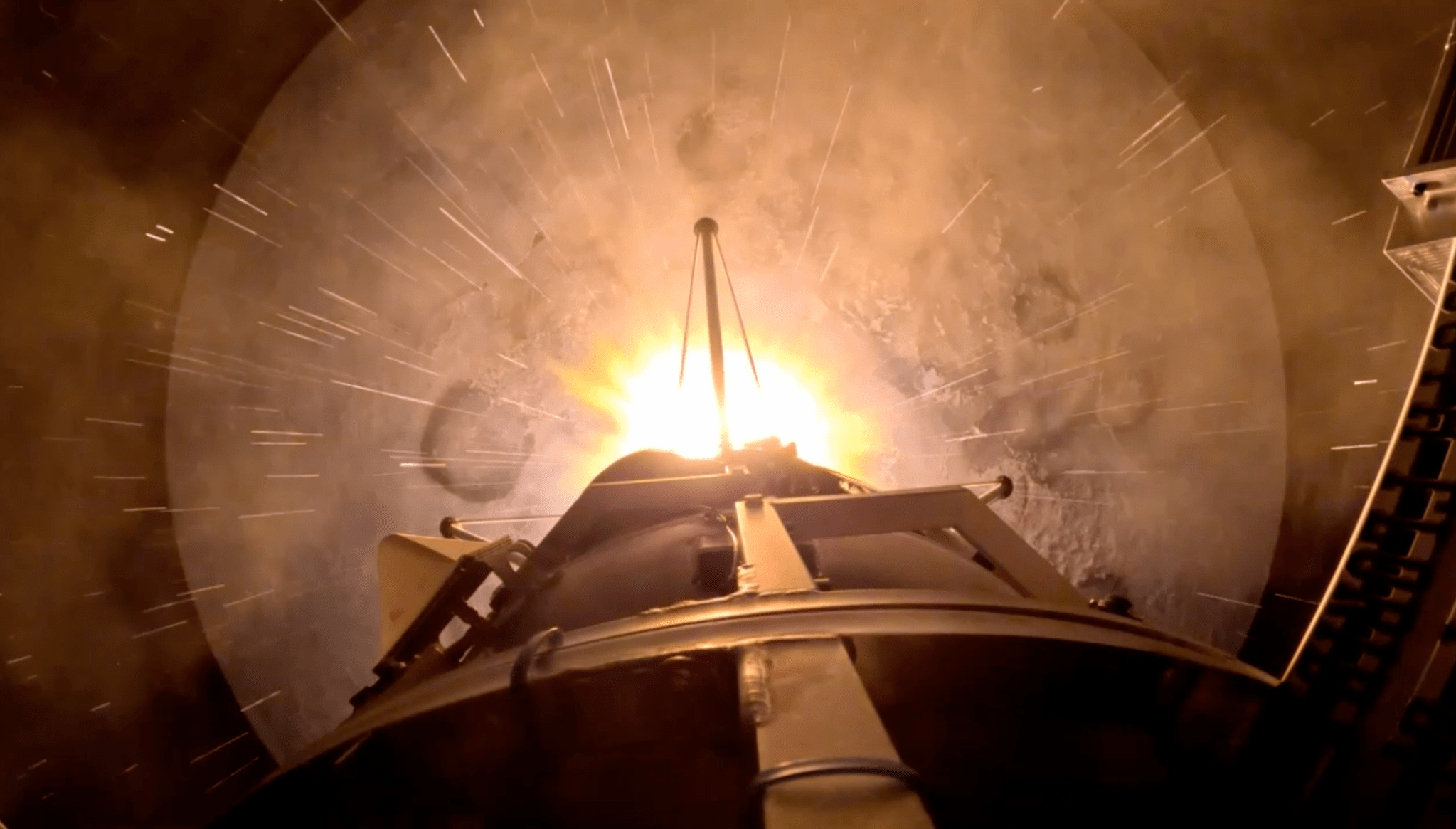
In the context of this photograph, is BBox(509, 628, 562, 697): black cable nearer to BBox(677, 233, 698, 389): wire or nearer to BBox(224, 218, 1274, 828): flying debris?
BBox(224, 218, 1274, 828): flying debris

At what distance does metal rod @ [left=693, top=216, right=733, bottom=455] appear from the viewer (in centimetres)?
462

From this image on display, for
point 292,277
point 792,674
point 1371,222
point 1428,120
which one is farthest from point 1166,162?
point 292,277

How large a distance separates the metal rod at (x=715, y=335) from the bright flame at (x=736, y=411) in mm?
1162

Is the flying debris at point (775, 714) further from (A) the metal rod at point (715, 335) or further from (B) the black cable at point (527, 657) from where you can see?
(A) the metal rod at point (715, 335)

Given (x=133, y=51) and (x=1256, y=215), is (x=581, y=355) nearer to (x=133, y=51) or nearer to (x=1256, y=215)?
(x=133, y=51)

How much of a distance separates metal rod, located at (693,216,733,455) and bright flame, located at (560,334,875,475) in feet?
3.81

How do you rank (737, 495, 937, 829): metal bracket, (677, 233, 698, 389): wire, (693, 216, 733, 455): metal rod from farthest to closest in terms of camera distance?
(677, 233, 698, 389): wire → (693, 216, 733, 455): metal rod → (737, 495, 937, 829): metal bracket

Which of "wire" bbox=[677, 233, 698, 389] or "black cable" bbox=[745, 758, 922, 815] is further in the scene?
"wire" bbox=[677, 233, 698, 389]

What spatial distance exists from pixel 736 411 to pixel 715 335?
172 cm

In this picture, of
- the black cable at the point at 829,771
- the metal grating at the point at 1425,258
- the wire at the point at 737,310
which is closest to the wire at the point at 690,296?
the wire at the point at 737,310

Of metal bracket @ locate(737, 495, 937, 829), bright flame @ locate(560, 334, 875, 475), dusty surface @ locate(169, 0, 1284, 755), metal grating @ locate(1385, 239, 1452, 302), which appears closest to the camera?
metal bracket @ locate(737, 495, 937, 829)

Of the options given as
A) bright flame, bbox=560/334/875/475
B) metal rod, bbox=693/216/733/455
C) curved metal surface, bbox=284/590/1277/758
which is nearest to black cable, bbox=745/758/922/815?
curved metal surface, bbox=284/590/1277/758

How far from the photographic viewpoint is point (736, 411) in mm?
6594

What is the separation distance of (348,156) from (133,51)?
3.87ft
